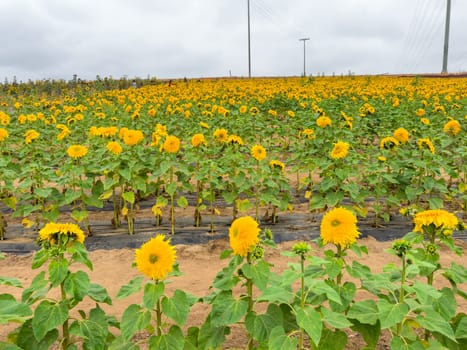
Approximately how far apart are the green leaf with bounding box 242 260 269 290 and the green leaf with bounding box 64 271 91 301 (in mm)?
771

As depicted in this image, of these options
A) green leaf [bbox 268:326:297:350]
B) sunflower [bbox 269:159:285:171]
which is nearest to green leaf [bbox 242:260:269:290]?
green leaf [bbox 268:326:297:350]

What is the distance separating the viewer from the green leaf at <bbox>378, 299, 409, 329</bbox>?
1705mm

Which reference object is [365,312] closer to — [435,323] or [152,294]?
[435,323]

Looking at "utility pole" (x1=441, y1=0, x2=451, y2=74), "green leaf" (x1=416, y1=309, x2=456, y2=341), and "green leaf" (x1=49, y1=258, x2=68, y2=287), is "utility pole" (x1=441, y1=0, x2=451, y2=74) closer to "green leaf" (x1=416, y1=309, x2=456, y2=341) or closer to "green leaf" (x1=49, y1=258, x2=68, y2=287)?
"green leaf" (x1=416, y1=309, x2=456, y2=341)

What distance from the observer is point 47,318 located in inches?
76.2

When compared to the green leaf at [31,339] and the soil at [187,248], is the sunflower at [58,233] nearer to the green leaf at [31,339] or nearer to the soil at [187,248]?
the green leaf at [31,339]

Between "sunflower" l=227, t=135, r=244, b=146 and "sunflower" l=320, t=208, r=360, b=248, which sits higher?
"sunflower" l=227, t=135, r=244, b=146

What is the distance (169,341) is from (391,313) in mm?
1008

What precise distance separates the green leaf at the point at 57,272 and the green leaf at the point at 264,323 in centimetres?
89

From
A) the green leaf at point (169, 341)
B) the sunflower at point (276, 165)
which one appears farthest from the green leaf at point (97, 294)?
the sunflower at point (276, 165)

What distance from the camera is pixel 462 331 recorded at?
1.98 meters

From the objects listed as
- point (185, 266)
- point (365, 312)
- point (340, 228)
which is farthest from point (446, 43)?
point (365, 312)

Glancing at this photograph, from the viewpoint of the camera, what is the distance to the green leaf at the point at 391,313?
5.59ft

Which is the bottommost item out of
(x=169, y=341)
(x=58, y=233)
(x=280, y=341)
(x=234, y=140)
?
(x=169, y=341)
